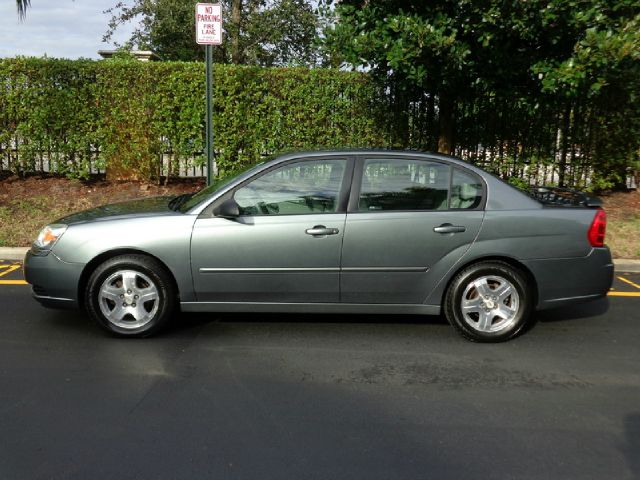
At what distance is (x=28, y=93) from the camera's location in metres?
10.1

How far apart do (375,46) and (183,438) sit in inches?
263

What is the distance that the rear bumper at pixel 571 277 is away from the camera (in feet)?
15.4

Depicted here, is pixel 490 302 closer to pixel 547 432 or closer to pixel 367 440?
pixel 547 432

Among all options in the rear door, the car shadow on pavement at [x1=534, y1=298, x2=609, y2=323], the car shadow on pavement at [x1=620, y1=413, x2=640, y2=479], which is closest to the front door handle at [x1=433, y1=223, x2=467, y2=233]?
the rear door

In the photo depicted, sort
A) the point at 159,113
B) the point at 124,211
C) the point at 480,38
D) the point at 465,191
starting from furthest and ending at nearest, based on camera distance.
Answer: the point at 159,113
the point at 480,38
the point at 124,211
the point at 465,191

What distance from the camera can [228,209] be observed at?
14.9 ft

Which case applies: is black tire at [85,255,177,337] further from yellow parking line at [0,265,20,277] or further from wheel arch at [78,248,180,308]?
yellow parking line at [0,265,20,277]

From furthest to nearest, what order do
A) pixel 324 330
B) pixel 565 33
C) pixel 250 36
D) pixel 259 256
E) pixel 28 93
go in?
pixel 250 36
pixel 28 93
pixel 565 33
pixel 324 330
pixel 259 256

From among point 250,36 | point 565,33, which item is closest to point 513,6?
point 565,33

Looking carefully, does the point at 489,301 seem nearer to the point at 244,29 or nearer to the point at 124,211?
the point at 124,211

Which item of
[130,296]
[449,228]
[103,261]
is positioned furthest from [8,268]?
[449,228]

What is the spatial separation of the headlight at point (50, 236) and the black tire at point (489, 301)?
3059 mm

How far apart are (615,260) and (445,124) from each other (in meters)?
4.00

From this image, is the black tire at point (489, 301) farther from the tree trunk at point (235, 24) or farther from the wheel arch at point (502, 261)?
the tree trunk at point (235, 24)
